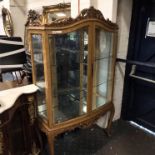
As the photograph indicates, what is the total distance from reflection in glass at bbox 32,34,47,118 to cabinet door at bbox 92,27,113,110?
22.4 inches

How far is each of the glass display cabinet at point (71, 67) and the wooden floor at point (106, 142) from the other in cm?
37

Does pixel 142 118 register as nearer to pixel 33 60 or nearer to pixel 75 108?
pixel 75 108

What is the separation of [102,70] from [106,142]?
2.90 feet

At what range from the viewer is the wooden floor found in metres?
2.02

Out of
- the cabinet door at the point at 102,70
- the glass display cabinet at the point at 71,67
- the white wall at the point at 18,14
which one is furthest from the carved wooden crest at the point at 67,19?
the white wall at the point at 18,14

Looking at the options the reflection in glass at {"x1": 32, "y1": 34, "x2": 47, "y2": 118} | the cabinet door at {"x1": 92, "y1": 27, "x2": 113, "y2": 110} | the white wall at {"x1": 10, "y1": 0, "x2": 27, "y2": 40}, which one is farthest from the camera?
the white wall at {"x1": 10, "y1": 0, "x2": 27, "y2": 40}

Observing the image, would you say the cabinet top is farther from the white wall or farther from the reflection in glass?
the white wall

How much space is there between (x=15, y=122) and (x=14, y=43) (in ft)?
4.45

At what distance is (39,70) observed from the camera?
1.69 meters

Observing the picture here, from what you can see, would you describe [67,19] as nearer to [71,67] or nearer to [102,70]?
[71,67]

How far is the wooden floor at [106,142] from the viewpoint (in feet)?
6.63

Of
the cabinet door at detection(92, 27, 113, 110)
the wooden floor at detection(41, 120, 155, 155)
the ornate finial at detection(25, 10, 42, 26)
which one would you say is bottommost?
the wooden floor at detection(41, 120, 155, 155)

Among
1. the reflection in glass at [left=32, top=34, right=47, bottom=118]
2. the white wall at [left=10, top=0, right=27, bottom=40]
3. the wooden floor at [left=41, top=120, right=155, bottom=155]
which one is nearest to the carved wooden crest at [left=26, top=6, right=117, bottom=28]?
the reflection in glass at [left=32, top=34, right=47, bottom=118]

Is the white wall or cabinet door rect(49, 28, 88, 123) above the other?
the white wall
